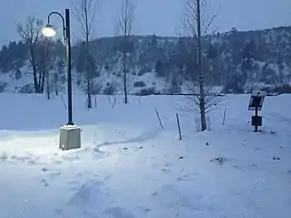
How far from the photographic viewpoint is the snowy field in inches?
170

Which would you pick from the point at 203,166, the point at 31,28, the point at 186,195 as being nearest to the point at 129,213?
the point at 186,195

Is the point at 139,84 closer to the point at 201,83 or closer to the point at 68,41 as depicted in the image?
the point at 201,83

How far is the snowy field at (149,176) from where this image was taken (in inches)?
170

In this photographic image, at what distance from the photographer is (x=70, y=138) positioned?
7598 millimetres

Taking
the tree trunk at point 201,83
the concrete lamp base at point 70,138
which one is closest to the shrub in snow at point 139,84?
the tree trunk at point 201,83

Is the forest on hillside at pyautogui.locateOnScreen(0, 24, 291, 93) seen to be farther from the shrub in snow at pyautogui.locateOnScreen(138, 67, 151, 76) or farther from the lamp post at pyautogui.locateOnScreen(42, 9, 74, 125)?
the lamp post at pyautogui.locateOnScreen(42, 9, 74, 125)

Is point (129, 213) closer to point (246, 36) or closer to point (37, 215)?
point (37, 215)

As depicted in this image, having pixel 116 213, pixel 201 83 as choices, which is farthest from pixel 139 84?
pixel 116 213

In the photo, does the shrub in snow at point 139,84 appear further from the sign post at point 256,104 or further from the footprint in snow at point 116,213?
the footprint in snow at point 116,213

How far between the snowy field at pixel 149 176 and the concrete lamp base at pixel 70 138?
27 cm

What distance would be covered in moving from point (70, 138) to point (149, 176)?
2.50 m

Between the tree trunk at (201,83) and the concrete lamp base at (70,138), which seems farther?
the tree trunk at (201,83)

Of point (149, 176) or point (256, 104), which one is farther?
point (256, 104)

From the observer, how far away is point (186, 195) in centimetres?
469
